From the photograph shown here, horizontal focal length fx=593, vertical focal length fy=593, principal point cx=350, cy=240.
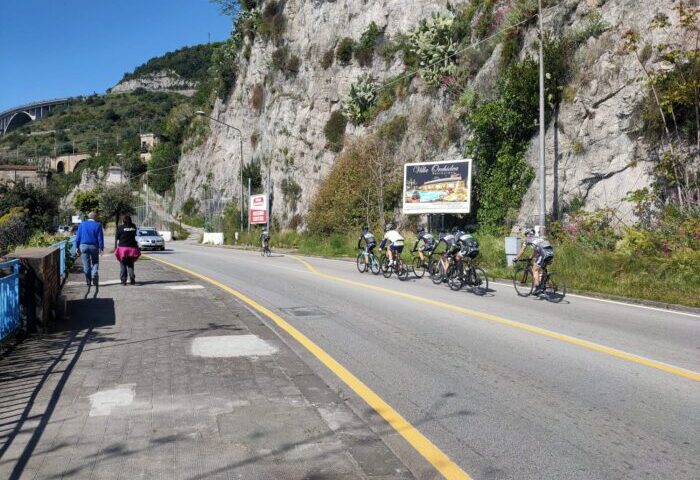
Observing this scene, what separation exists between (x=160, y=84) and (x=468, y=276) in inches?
7234

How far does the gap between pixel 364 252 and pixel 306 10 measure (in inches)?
1457

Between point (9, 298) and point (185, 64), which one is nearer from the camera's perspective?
point (9, 298)

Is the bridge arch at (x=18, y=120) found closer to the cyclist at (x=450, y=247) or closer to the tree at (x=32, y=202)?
the tree at (x=32, y=202)

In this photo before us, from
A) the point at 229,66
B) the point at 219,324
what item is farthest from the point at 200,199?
the point at 219,324

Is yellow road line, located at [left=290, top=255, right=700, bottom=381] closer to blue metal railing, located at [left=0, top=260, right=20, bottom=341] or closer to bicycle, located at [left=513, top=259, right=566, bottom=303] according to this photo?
bicycle, located at [left=513, top=259, right=566, bottom=303]

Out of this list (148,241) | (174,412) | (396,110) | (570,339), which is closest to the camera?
(174,412)

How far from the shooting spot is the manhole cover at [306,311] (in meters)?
10.9

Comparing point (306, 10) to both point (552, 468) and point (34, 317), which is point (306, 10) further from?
point (552, 468)

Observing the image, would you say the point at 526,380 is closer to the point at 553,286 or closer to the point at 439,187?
the point at 553,286

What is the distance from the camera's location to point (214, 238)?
51.1 metres

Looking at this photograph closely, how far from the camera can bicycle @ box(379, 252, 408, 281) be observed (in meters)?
18.3

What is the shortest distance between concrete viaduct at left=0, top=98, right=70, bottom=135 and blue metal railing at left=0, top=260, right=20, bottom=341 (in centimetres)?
20803

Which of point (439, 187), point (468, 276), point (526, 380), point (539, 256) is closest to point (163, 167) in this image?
point (439, 187)

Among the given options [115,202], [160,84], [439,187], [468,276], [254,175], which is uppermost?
[160,84]
